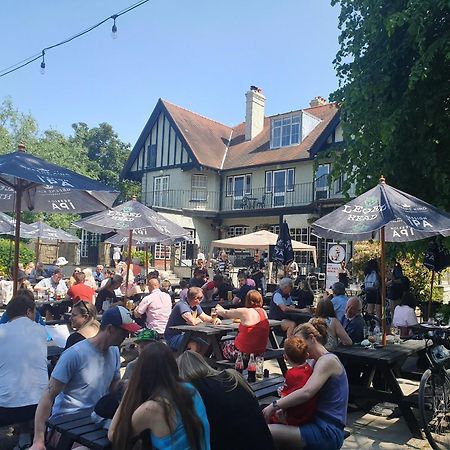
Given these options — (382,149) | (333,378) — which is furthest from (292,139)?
(333,378)

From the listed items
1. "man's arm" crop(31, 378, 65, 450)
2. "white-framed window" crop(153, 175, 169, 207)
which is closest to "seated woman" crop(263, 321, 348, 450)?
"man's arm" crop(31, 378, 65, 450)

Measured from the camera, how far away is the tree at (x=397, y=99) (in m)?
8.20

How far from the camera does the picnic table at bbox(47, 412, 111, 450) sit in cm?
291

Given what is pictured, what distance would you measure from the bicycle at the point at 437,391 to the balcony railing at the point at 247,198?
19711 millimetres

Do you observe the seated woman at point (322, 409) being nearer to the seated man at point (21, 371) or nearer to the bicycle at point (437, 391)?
the bicycle at point (437, 391)

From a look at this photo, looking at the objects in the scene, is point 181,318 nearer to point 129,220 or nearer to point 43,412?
point 129,220

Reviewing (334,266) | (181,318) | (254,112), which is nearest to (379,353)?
(181,318)

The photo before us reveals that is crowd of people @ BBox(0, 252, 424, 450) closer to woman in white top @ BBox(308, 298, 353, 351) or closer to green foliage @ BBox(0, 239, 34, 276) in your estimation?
woman in white top @ BBox(308, 298, 353, 351)

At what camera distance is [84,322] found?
5.14 m

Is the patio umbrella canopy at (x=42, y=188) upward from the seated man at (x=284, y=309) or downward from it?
upward

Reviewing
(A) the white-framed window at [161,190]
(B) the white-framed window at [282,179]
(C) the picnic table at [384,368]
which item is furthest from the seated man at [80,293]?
(A) the white-framed window at [161,190]

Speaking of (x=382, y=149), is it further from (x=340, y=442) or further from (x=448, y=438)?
(x=340, y=442)

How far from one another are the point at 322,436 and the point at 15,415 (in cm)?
235

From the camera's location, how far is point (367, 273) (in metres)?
13.0
